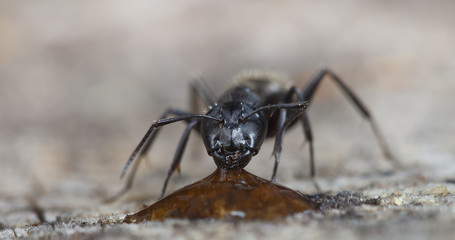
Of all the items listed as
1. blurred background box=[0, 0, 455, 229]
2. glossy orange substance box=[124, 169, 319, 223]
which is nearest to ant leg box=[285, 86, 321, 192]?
blurred background box=[0, 0, 455, 229]

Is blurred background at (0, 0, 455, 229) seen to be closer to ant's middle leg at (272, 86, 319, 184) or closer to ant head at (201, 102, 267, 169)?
ant's middle leg at (272, 86, 319, 184)

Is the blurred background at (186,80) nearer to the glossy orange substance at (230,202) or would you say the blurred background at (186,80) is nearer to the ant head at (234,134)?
the ant head at (234,134)

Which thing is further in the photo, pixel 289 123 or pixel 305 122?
pixel 305 122

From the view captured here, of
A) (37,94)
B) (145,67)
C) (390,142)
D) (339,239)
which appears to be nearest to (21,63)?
(37,94)

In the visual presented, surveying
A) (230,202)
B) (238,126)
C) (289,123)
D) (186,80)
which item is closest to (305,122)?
(289,123)

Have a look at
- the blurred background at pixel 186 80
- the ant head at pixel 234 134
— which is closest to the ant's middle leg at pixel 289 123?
the ant head at pixel 234 134

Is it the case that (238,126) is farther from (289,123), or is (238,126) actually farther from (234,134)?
(289,123)
